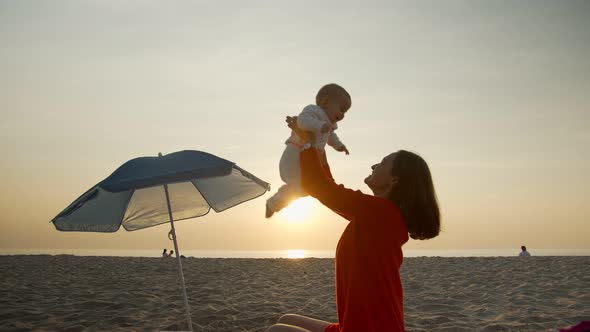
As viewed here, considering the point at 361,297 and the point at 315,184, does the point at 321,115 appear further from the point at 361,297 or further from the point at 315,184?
the point at 361,297

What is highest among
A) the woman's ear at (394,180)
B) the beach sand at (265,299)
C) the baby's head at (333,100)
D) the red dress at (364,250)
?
the baby's head at (333,100)

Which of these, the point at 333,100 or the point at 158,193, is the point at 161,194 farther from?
the point at 333,100

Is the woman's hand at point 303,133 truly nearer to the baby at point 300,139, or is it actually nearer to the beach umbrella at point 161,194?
the baby at point 300,139

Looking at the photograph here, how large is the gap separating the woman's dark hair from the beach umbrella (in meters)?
1.76

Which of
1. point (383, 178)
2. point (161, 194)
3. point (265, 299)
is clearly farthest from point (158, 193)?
point (265, 299)

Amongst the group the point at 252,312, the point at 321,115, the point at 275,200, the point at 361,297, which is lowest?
the point at 252,312

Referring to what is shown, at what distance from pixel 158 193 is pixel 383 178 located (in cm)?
344

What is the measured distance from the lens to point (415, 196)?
8.83 feet

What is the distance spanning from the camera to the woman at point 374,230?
2527 millimetres

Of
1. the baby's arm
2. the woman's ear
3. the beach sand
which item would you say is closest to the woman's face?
the woman's ear

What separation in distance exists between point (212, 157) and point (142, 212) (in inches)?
65.3

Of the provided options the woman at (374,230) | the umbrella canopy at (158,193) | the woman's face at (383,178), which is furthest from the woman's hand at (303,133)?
the umbrella canopy at (158,193)

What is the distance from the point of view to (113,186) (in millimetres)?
3734

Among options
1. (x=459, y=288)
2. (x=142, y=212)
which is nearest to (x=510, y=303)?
(x=459, y=288)
